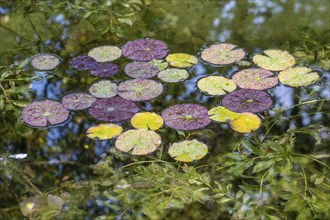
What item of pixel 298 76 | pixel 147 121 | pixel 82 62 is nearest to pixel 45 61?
pixel 82 62

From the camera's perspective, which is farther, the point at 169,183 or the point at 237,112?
the point at 237,112

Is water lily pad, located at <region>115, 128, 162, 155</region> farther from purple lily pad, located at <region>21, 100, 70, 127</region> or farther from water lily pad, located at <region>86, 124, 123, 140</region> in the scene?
purple lily pad, located at <region>21, 100, 70, 127</region>

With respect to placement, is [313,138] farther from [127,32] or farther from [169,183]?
[127,32]

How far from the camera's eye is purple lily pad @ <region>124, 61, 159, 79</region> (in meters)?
2.03

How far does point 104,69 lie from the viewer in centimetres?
208

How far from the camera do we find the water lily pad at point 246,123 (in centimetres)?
179

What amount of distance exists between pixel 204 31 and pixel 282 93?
518mm

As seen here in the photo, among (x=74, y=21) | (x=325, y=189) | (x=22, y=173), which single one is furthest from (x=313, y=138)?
(x=74, y=21)

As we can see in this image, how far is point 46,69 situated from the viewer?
210 centimetres

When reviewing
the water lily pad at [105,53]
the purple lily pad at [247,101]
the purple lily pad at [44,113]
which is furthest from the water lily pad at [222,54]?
the purple lily pad at [44,113]

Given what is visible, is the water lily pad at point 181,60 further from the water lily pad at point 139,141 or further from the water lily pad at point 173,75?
the water lily pad at point 139,141

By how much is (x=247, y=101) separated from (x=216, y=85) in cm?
14

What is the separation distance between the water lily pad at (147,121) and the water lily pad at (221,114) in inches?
6.3

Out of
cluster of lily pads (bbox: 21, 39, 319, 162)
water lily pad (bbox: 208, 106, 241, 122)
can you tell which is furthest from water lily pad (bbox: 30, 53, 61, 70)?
water lily pad (bbox: 208, 106, 241, 122)
